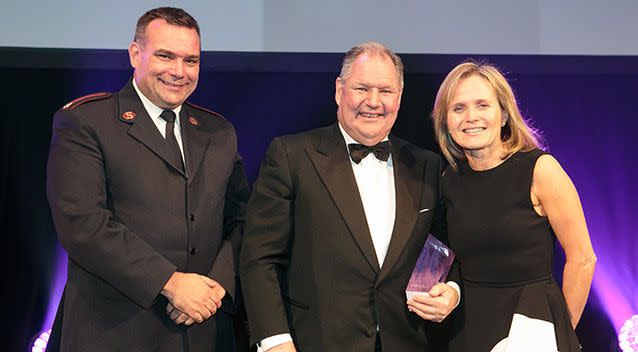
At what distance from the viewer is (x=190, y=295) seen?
2629mm

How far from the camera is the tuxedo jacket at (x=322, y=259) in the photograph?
267 cm

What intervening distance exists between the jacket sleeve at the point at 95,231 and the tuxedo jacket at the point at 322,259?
0.35 metres

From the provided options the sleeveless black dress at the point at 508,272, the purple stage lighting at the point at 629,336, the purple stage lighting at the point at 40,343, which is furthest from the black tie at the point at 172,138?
the purple stage lighting at the point at 629,336

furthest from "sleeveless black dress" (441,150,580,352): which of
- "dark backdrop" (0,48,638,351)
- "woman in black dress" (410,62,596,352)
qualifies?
"dark backdrop" (0,48,638,351)

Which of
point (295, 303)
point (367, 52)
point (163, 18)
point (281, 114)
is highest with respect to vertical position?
point (163, 18)

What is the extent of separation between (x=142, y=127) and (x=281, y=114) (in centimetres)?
180

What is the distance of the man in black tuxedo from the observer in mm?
2668

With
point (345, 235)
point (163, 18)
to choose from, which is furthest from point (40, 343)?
point (345, 235)

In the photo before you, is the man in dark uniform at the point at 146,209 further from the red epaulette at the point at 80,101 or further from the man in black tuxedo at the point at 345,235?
the man in black tuxedo at the point at 345,235

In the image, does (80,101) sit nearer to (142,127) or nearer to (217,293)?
(142,127)

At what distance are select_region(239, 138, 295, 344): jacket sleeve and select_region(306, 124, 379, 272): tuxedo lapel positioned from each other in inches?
5.0

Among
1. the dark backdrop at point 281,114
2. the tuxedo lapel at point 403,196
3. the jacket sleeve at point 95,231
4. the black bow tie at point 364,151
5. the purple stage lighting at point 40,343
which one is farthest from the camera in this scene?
the dark backdrop at point 281,114

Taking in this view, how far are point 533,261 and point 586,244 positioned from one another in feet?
0.68

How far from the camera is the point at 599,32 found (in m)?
4.46
